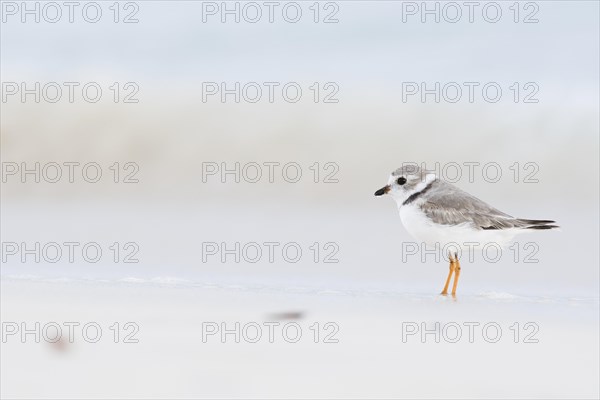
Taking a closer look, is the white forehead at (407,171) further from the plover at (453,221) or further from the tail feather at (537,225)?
the tail feather at (537,225)

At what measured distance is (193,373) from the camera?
13.5 ft

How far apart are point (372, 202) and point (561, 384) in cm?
532

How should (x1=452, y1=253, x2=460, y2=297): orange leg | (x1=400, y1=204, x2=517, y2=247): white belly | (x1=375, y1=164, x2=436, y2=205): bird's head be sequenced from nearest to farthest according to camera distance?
(x1=452, y1=253, x2=460, y2=297): orange leg → (x1=400, y1=204, x2=517, y2=247): white belly → (x1=375, y1=164, x2=436, y2=205): bird's head

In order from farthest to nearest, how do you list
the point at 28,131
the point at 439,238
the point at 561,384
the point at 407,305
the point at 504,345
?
the point at 28,131
the point at 439,238
the point at 407,305
the point at 504,345
the point at 561,384

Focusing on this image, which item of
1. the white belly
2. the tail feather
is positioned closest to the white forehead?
the white belly

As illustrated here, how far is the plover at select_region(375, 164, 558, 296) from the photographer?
6.05m

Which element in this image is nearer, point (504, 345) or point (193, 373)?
point (193, 373)

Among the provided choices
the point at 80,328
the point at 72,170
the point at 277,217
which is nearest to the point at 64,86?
the point at 72,170

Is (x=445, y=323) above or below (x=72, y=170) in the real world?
below

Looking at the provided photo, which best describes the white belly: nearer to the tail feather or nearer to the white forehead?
the tail feather

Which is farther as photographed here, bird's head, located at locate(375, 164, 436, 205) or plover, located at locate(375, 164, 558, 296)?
bird's head, located at locate(375, 164, 436, 205)

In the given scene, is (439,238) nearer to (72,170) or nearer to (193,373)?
(193,373)

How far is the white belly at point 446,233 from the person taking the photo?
6.05 metres

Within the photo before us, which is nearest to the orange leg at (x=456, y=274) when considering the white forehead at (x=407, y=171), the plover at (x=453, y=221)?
the plover at (x=453, y=221)
